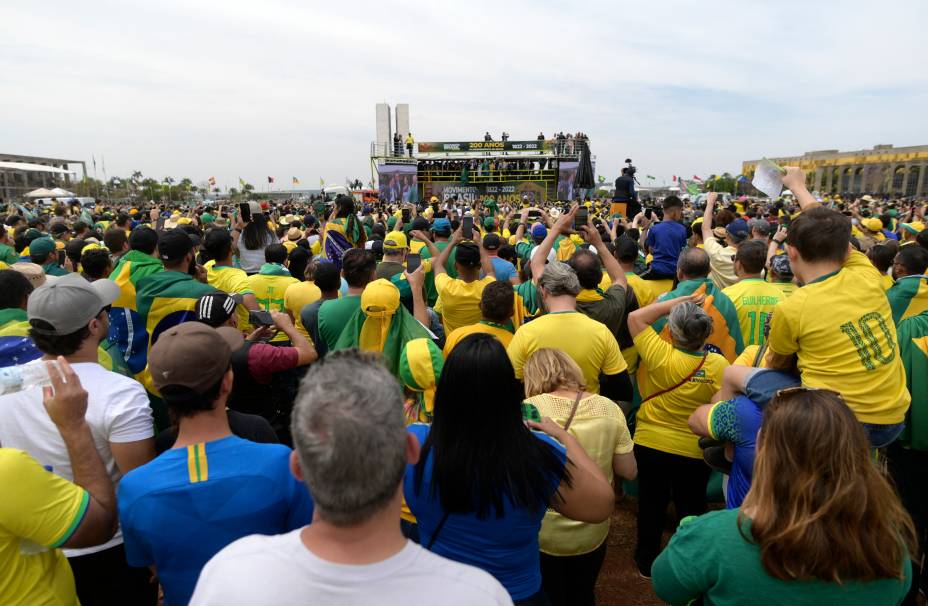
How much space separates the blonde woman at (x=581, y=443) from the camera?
7.62 ft

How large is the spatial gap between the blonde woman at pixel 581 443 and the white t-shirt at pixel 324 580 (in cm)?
120

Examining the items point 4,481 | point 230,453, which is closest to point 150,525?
point 230,453

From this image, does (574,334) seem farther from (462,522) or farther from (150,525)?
(150,525)

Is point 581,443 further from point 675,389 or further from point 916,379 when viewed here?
point 916,379

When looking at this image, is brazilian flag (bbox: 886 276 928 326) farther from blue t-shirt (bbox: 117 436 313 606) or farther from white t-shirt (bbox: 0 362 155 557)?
white t-shirt (bbox: 0 362 155 557)

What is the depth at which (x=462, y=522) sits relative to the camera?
177 cm

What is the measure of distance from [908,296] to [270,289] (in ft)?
17.4

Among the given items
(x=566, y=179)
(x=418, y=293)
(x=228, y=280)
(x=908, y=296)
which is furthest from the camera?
(x=566, y=179)

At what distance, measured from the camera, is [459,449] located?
1.71 meters

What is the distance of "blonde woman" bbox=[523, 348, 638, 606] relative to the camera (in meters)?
2.32

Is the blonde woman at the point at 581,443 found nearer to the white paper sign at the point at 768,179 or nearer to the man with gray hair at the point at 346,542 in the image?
the man with gray hair at the point at 346,542

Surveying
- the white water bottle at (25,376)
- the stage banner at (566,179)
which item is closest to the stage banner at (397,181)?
the stage banner at (566,179)

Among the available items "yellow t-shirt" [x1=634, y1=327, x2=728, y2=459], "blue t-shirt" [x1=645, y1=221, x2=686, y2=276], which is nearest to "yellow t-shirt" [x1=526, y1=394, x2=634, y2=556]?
"yellow t-shirt" [x1=634, y1=327, x2=728, y2=459]

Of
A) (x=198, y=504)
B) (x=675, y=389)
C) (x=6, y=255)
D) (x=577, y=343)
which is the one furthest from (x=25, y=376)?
(x=6, y=255)
